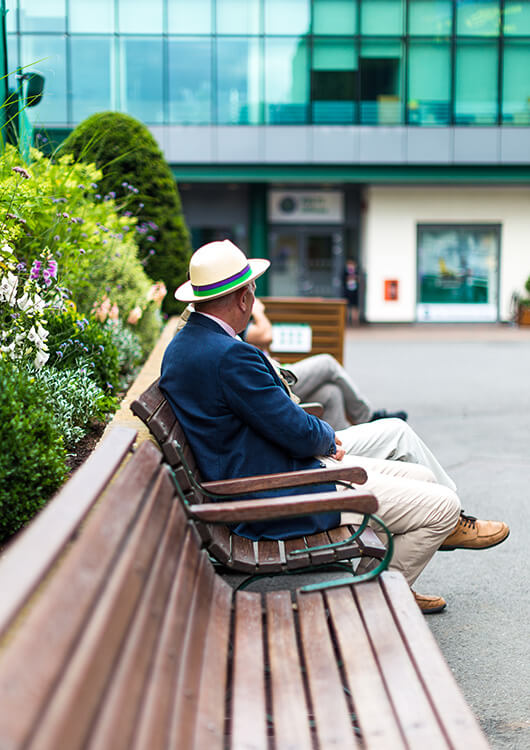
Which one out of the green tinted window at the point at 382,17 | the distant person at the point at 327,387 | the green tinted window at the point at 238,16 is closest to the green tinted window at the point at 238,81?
the green tinted window at the point at 238,16

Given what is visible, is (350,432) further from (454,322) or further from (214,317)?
(454,322)

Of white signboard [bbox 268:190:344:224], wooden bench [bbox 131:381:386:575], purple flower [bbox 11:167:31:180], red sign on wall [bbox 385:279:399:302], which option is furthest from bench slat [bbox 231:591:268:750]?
white signboard [bbox 268:190:344:224]

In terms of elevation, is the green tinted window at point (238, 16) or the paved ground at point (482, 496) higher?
the green tinted window at point (238, 16)

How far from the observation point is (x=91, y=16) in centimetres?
2691

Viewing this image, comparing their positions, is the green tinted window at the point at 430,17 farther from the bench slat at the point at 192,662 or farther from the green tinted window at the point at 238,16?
the bench slat at the point at 192,662

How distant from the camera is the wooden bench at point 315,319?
9.15m

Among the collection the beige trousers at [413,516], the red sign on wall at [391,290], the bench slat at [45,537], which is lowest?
the red sign on wall at [391,290]

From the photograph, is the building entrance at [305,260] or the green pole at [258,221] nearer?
the green pole at [258,221]

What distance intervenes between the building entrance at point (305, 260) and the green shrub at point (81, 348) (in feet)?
81.6

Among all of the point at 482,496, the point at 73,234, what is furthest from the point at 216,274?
the point at 482,496

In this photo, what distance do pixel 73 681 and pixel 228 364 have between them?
82.1 inches

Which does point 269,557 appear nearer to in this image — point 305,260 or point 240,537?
point 240,537

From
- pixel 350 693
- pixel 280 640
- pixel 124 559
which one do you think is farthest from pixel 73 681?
pixel 280 640

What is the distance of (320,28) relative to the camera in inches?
1072
